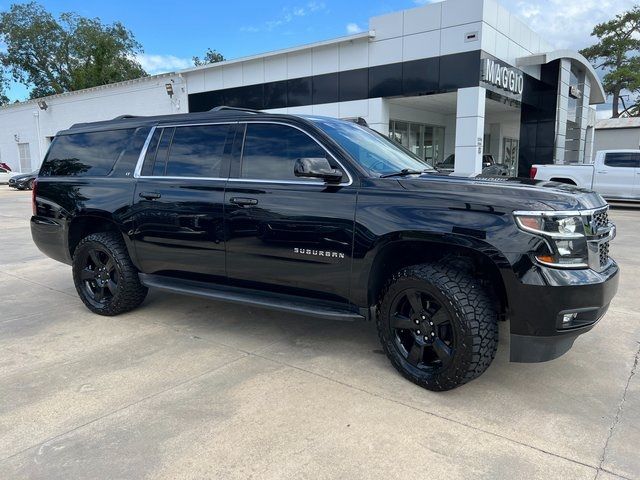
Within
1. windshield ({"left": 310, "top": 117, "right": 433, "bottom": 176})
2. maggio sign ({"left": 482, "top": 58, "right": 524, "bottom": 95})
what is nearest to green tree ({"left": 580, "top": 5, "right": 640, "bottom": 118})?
maggio sign ({"left": 482, "top": 58, "right": 524, "bottom": 95})

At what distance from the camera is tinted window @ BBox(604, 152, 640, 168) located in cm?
1502

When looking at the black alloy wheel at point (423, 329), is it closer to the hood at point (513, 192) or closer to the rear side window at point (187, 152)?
the hood at point (513, 192)

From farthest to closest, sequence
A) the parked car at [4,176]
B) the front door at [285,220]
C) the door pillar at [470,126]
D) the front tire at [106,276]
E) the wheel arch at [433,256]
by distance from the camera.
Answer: the parked car at [4,176] < the door pillar at [470,126] < the front tire at [106,276] < the front door at [285,220] < the wheel arch at [433,256]

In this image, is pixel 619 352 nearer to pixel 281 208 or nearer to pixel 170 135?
pixel 281 208

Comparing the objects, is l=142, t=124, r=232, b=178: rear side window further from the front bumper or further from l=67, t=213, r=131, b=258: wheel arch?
the front bumper

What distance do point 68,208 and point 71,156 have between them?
600mm

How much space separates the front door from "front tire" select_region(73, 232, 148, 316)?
4.23ft

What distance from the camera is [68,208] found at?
5.04 metres

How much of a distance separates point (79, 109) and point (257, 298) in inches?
1178

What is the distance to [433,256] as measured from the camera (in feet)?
11.6

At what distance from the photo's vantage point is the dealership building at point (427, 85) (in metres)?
16.3

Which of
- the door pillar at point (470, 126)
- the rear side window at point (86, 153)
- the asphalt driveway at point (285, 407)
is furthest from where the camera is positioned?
the door pillar at point (470, 126)

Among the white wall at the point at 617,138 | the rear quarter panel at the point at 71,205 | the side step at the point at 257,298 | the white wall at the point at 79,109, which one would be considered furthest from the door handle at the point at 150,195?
the white wall at the point at 617,138

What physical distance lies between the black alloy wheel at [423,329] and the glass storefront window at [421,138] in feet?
60.4
